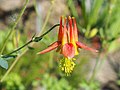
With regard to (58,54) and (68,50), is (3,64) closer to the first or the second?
(68,50)

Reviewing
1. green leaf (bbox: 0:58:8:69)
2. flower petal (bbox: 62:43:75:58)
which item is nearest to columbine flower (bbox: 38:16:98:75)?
flower petal (bbox: 62:43:75:58)

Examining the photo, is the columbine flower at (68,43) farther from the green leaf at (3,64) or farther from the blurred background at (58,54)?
the blurred background at (58,54)

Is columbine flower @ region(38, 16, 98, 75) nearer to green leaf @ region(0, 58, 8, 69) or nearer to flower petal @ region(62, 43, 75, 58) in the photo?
flower petal @ region(62, 43, 75, 58)

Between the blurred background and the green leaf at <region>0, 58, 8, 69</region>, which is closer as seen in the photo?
the green leaf at <region>0, 58, 8, 69</region>

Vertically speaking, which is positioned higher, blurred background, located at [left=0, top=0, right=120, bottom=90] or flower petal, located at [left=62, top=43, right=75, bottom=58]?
→ blurred background, located at [left=0, top=0, right=120, bottom=90]

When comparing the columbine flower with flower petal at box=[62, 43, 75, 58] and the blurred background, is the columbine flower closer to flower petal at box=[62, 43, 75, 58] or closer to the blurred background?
flower petal at box=[62, 43, 75, 58]

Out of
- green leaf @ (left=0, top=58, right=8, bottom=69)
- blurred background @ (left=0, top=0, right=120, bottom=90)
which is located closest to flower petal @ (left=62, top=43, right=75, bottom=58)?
green leaf @ (left=0, top=58, right=8, bottom=69)

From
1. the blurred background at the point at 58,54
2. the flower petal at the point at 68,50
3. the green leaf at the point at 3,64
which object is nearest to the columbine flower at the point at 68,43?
the flower petal at the point at 68,50

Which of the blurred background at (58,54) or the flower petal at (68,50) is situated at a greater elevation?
the blurred background at (58,54)

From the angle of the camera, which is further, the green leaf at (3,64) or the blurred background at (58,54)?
the blurred background at (58,54)
